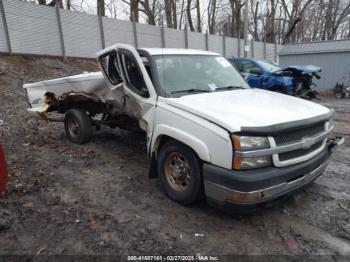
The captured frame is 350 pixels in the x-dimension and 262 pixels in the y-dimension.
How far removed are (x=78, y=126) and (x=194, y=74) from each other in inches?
113

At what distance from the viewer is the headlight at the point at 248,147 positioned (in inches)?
113

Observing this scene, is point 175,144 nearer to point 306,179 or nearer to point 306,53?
point 306,179

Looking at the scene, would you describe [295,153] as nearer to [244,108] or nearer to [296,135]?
[296,135]

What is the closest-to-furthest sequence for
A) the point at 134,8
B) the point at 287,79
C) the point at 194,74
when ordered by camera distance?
the point at 194,74 < the point at 287,79 < the point at 134,8

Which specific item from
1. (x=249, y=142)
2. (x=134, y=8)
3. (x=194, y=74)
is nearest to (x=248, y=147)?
(x=249, y=142)

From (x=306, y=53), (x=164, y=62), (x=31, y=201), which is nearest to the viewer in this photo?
(x=31, y=201)

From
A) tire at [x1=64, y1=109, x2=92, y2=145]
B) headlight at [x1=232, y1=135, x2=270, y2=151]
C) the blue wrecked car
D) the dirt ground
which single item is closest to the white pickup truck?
headlight at [x1=232, y1=135, x2=270, y2=151]

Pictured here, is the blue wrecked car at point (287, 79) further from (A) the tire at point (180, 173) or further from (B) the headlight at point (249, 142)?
(B) the headlight at point (249, 142)

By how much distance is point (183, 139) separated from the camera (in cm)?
334

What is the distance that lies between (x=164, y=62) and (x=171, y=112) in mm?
1050

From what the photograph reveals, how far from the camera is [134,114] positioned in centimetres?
456

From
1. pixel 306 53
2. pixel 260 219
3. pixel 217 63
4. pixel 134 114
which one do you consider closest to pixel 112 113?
pixel 134 114

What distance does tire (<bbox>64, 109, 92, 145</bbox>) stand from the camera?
600cm

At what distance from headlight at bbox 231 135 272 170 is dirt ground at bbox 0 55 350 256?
0.80 metres
